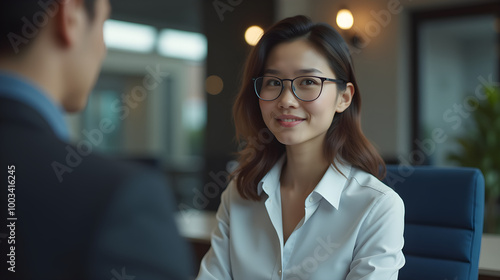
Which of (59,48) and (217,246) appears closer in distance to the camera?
(59,48)

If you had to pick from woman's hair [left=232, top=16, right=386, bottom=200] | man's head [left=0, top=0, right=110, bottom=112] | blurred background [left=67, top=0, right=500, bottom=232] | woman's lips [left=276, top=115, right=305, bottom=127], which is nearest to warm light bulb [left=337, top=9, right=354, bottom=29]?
blurred background [left=67, top=0, right=500, bottom=232]

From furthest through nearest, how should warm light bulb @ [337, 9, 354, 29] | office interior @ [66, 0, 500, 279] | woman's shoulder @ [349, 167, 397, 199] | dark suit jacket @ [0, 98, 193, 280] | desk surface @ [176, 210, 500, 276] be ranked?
office interior @ [66, 0, 500, 279]
warm light bulb @ [337, 9, 354, 29]
desk surface @ [176, 210, 500, 276]
woman's shoulder @ [349, 167, 397, 199]
dark suit jacket @ [0, 98, 193, 280]

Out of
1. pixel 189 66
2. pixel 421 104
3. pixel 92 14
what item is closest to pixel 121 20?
pixel 189 66

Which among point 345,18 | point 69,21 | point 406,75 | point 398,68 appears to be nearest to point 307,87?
point 69,21

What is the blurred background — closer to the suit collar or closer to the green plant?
the green plant

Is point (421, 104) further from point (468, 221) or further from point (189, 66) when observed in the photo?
point (189, 66)

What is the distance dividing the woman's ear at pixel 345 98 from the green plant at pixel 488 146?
3717 millimetres

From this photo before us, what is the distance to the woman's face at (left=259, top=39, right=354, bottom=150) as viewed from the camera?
145 cm

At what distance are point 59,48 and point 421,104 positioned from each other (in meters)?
5.36

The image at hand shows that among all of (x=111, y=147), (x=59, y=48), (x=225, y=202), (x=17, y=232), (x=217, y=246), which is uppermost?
(x=59, y=48)

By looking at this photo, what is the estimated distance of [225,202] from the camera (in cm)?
168

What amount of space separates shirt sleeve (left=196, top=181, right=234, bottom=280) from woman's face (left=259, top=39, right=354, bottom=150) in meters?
0.36

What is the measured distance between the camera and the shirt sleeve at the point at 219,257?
157cm

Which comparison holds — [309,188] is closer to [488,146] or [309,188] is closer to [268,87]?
[268,87]
